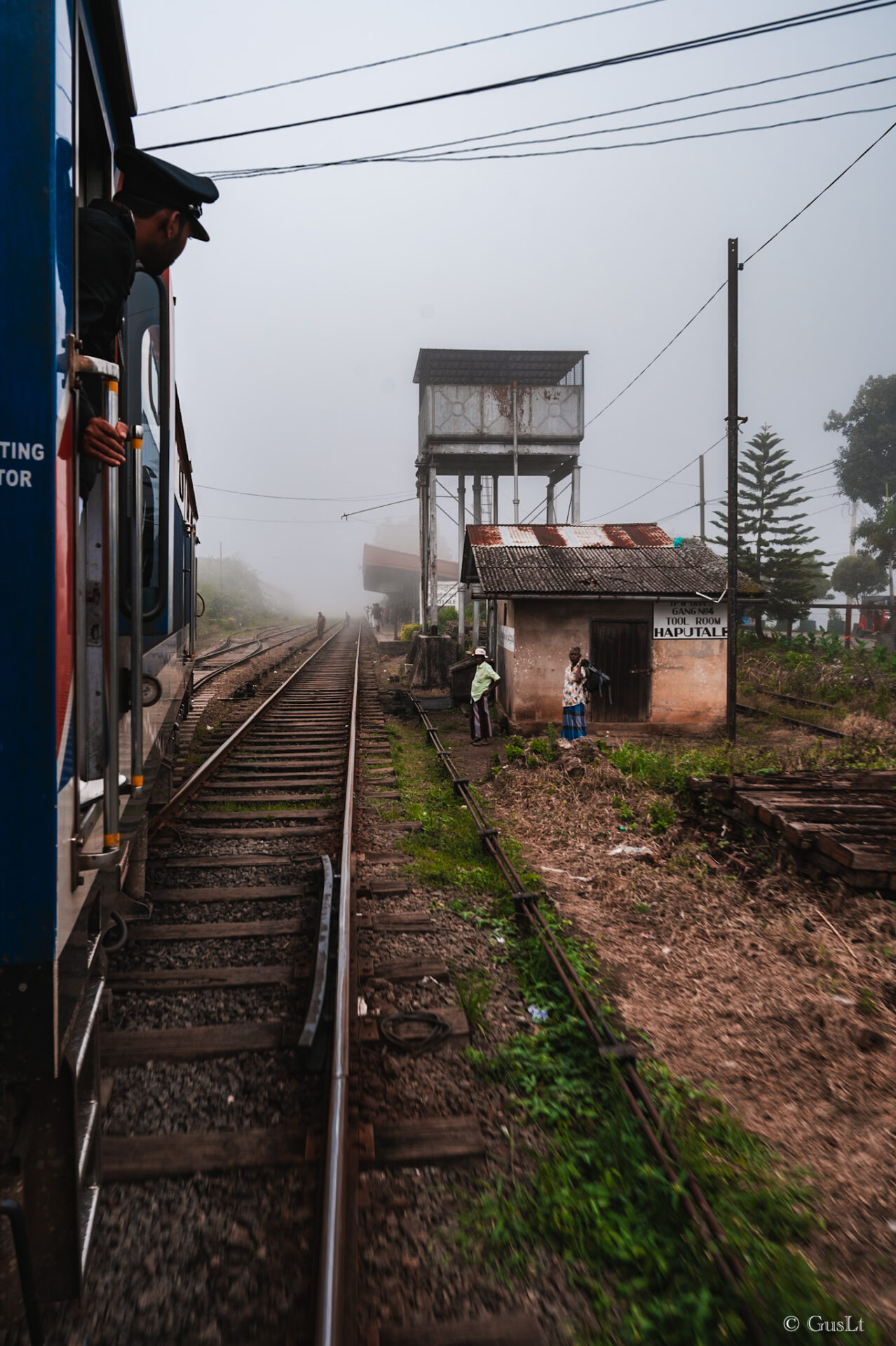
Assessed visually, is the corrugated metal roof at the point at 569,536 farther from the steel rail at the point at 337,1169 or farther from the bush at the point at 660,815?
the steel rail at the point at 337,1169

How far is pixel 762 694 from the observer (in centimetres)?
1942

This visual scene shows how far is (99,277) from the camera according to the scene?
2.29 m

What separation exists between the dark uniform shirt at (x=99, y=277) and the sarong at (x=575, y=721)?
968cm

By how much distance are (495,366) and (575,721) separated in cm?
1659

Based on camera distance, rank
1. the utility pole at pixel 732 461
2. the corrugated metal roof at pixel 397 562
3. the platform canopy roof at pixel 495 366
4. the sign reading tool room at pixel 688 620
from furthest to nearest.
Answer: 1. the corrugated metal roof at pixel 397 562
2. the platform canopy roof at pixel 495 366
3. the sign reading tool room at pixel 688 620
4. the utility pole at pixel 732 461

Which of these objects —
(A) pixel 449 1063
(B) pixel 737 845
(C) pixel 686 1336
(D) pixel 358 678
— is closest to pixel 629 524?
(D) pixel 358 678

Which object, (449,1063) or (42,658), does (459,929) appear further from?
(42,658)

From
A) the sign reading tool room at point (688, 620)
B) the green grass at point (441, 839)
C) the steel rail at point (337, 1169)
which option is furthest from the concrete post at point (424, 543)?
the steel rail at point (337, 1169)

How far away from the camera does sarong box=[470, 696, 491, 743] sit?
12391 millimetres

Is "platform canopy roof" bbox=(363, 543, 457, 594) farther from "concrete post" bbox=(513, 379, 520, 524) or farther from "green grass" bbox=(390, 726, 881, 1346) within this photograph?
"green grass" bbox=(390, 726, 881, 1346)

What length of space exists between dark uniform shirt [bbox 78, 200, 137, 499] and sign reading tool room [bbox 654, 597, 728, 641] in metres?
12.9

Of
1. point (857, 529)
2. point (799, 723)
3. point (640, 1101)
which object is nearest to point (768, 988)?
point (640, 1101)

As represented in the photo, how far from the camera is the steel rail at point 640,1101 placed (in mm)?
2367

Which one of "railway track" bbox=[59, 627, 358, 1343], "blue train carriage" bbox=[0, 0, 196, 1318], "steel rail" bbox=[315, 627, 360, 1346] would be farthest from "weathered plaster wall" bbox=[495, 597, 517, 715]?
"blue train carriage" bbox=[0, 0, 196, 1318]
